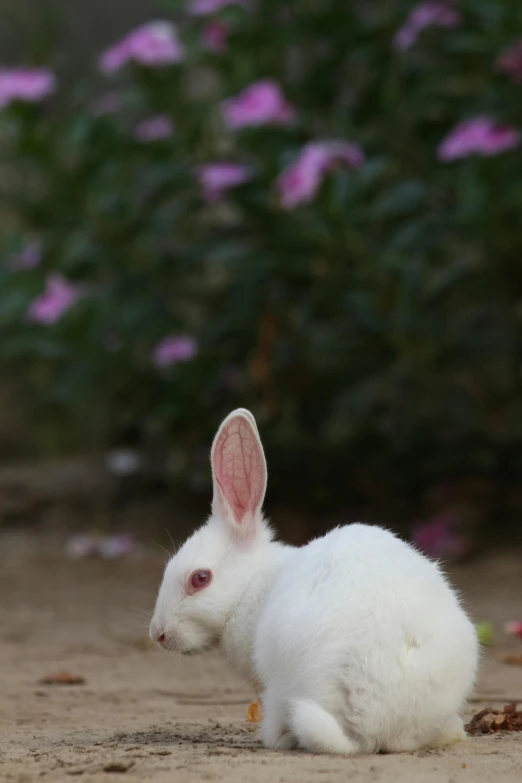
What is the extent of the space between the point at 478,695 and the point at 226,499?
115 centimetres

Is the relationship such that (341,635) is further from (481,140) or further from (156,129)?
(156,129)

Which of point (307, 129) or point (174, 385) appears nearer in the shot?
point (307, 129)

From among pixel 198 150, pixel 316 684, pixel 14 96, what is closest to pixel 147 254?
pixel 198 150

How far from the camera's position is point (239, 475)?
3678mm

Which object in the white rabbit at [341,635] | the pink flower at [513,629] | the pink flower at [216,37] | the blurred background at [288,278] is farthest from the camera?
the pink flower at [216,37]

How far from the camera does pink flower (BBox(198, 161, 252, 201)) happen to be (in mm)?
6957

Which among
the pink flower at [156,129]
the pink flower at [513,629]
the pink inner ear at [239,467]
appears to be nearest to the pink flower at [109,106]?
the pink flower at [156,129]

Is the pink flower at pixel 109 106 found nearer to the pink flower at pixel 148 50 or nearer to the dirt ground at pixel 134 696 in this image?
the pink flower at pixel 148 50

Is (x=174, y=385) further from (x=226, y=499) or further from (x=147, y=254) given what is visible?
(x=226, y=499)

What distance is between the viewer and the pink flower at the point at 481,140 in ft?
20.9

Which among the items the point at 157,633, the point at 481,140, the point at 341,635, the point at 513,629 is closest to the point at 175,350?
the point at 481,140

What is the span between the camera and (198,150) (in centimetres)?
753

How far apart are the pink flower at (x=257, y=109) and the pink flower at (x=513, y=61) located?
110cm

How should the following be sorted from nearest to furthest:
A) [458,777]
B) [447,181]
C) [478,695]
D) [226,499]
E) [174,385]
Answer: [458,777] → [226,499] → [478,695] → [447,181] → [174,385]
